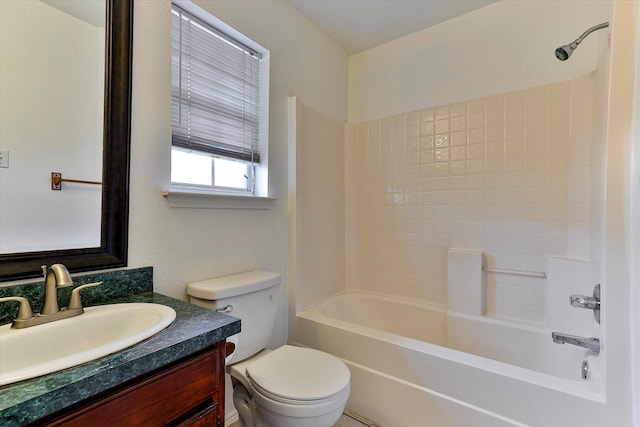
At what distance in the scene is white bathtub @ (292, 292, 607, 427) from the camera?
123 cm

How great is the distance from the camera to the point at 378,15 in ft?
6.75

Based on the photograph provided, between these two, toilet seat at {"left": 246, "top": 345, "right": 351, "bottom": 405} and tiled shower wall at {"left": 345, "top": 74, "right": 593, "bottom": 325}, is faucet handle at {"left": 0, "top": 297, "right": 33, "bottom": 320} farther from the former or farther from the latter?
tiled shower wall at {"left": 345, "top": 74, "right": 593, "bottom": 325}

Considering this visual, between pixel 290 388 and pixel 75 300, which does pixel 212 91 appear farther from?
pixel 290 388

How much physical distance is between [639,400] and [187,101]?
81.7 inches

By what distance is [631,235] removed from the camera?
3.28 ft

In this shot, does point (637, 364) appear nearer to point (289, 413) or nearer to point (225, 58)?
point (289, 413)

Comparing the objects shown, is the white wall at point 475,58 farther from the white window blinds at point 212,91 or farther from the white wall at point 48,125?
the white wall at point 48,125

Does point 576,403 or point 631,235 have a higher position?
point 631,235

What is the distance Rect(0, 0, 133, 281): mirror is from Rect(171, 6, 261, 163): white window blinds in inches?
10.4

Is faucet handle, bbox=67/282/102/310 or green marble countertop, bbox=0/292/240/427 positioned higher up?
faucet handle, bbox=67/282/102/310

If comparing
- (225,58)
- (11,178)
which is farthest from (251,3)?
(11,178)

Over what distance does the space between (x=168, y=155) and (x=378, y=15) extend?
172cm

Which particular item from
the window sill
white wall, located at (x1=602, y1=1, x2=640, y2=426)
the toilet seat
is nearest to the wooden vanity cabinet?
the toilet seat

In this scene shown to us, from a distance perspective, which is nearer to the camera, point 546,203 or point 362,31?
point 546,203
